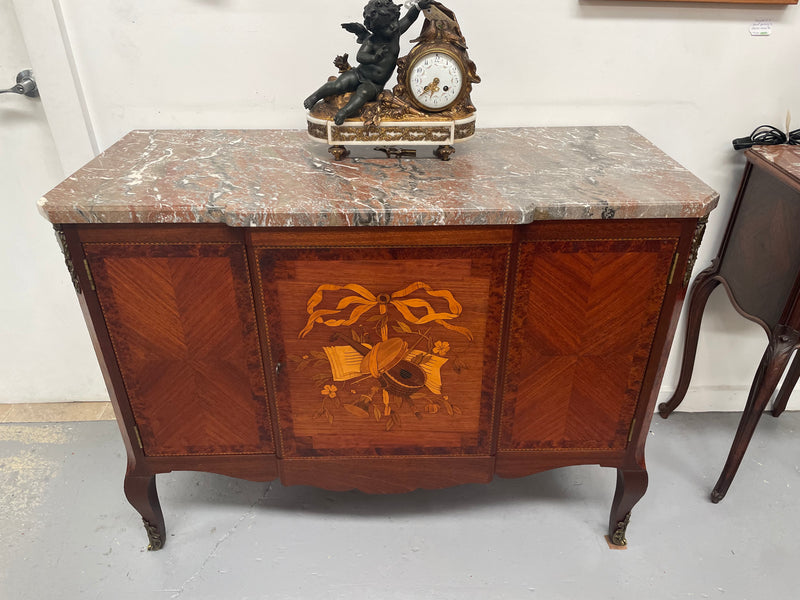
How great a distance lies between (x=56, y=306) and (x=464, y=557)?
168 centimetres

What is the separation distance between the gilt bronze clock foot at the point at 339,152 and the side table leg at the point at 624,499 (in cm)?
116

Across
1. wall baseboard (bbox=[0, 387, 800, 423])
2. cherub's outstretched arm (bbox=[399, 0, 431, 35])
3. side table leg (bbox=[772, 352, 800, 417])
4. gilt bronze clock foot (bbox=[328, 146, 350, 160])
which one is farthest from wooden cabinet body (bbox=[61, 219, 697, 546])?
side table leg (bbox=[772, 352, 800, 417])

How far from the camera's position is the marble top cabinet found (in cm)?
124

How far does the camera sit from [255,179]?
1364 millimetres

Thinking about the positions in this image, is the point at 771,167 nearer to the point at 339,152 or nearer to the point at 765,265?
the point at 765,265

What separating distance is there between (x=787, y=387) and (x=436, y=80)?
5.93 ft

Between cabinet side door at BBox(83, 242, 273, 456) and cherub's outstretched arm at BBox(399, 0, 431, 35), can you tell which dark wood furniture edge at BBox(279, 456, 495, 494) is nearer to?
cabinet side door at BBox(83, 242, 273, 456)

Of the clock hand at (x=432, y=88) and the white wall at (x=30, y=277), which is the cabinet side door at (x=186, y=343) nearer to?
the clock hand at (x=432, y=88)

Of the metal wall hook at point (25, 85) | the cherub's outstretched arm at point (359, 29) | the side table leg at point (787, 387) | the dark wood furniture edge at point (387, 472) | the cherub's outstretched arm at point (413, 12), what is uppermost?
the cherub's outstretched arm at point (413, 12)

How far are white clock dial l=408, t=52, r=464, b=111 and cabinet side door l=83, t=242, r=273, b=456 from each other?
59cm

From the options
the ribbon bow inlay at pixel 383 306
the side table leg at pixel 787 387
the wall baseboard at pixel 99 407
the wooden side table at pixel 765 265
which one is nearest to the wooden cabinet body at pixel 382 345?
the ribbon bow inlay at pixel 383 306

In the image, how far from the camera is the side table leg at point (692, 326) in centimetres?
195

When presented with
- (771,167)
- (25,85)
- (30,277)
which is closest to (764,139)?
(771,167)

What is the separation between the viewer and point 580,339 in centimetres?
140
